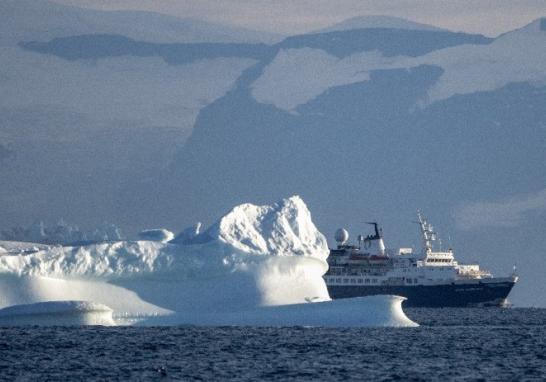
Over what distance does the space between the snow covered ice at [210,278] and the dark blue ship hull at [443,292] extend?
194 feet

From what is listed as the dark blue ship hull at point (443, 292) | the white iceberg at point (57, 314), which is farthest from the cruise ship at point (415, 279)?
the white iceberg at point (57, 314)

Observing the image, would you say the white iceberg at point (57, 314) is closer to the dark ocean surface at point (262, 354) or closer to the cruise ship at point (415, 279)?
the dark ocean surface at point (262, 354)

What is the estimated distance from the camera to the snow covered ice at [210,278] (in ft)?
155

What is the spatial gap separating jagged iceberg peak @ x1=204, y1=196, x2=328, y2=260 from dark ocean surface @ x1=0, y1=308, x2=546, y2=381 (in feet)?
10.0

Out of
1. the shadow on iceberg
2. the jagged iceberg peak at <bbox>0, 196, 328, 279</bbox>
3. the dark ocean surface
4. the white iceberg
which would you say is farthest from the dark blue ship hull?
the white iceberg

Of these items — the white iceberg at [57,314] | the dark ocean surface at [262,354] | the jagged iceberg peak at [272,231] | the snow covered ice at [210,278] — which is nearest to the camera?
the dark ocean surface at [262,354]

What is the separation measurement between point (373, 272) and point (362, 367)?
7609cm

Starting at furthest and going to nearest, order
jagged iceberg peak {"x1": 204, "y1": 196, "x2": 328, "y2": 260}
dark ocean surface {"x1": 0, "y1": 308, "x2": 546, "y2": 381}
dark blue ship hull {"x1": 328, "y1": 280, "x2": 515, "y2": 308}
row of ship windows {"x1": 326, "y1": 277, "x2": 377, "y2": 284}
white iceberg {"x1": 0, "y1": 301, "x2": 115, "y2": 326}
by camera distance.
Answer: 1. row of ship windows {"x1": 326, "y1": 277, "x2": 377, "y2": 284}
2. dark blue ship hull {"x1": 328, "y1": 280, "x2": 515, "y2": 308}
3. jagged iceberg peak {"x1": 204, "y1": 196, "x2": 328, "y2": 260}
4. white iceberg {"x1": 0, "y1": 301, "x2": 115, "y2": 326}
5. dark ocean surface {"x1": 0, "y1": 308, "x2": 546, "y2": 381}

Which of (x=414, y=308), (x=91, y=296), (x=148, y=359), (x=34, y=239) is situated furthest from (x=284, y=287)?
(x=414, y=308)

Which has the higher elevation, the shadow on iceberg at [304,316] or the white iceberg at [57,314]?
the white iceberg at [57,314]

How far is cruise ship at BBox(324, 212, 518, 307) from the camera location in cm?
10994

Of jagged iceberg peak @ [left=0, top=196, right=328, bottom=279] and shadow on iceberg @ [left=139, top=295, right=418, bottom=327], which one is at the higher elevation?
jagged iceberg peak @ [left=0, top=196, right=328, bottom=279]

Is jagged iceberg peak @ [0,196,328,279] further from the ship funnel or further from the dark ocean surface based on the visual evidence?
the ship funnel

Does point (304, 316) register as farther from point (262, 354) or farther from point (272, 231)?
point (262, 354)
